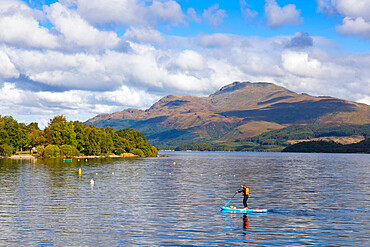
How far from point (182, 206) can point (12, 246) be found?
30497mm

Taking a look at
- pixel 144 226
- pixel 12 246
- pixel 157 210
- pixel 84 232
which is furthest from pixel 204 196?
pixel 12 246

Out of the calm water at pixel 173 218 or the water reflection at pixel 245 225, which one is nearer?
the calm water at pixel 173 218

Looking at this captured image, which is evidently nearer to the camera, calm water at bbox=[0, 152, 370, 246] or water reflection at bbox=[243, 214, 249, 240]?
calm water at bbox=[0, 152, 370, 246]

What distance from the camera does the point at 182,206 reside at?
62750mm

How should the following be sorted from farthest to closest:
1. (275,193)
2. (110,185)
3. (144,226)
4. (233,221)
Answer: (110,185), (275,193), (233,221), (144,226)

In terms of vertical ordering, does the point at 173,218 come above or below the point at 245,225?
above

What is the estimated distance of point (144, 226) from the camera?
47.0 metres

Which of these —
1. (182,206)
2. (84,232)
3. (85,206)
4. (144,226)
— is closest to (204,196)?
(182,206)

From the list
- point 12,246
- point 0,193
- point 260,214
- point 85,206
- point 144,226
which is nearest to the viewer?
point 12,246

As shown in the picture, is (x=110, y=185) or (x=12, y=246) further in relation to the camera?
(x=110, y=185)

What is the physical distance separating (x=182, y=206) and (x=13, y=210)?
83.2 feet

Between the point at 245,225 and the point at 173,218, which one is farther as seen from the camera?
the point at 173,218

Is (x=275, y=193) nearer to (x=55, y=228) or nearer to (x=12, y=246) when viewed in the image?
(x=55, y=228)

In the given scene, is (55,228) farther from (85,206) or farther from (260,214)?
(260,214)
